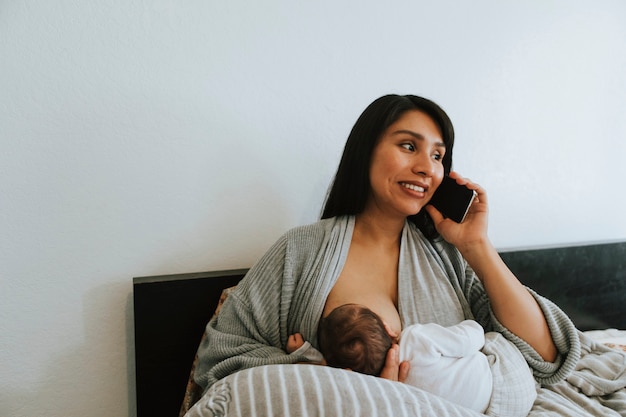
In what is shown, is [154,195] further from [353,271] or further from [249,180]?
[353,271]

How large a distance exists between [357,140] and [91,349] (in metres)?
0.85

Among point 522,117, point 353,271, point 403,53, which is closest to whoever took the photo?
point 353,271

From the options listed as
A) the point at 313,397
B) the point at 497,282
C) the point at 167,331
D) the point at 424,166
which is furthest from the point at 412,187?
the point at 167,331

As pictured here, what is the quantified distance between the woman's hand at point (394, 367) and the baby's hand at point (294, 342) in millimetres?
198

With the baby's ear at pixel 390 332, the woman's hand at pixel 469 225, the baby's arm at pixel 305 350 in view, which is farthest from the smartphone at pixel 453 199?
the baby's arm at pixel 305 350

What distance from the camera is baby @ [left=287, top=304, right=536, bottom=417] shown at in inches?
28.8

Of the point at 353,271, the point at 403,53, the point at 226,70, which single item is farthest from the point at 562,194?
the point at 226,70

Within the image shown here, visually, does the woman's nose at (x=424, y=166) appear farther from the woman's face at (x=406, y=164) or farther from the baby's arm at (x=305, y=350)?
the baby's arm at (x=305, y=350)

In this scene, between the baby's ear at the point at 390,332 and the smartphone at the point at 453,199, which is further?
the smartphone at the point at 453,199

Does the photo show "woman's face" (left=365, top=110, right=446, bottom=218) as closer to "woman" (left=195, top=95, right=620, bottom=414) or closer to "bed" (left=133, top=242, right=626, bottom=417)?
"woman" (left=195, top=95, right=620, bottom=414)

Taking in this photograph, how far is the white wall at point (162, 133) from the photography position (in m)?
0.90

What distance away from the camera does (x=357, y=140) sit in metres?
0.99

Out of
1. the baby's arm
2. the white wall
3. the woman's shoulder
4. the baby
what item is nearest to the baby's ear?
the baby

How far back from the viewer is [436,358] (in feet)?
2.46
